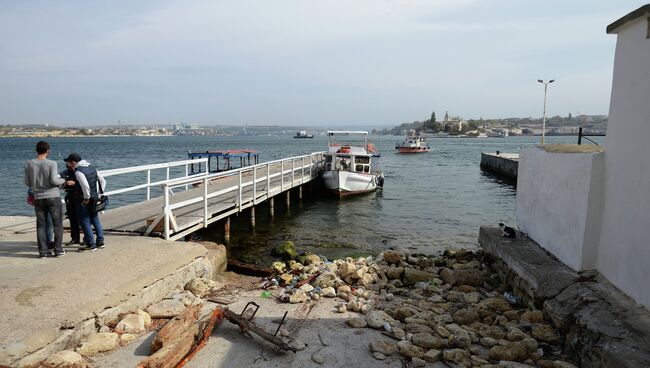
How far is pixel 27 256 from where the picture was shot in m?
7.21

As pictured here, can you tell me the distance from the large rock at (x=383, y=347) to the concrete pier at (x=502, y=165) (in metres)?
31.0

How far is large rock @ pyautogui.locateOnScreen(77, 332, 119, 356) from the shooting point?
16.6 feet

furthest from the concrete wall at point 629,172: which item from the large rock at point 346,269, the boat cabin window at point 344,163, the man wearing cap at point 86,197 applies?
the boat cabin window at point 344,163

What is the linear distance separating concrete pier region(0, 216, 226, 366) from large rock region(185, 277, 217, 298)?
106 mm

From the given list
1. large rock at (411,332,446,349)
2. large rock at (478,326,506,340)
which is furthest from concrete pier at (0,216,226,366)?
large rock at (478,326,506,340)

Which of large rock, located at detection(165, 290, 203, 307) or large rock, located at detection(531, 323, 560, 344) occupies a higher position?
large rock, located at detection(165, 290, 203, 307)

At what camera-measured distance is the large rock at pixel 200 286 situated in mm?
7592

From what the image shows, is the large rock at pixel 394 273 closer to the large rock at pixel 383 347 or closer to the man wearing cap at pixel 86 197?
the large rock at pixel 383 347

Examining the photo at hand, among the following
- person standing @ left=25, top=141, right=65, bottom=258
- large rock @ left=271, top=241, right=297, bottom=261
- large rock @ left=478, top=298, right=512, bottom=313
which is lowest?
large rock @ left=271, top=241, right=297, bottom=261

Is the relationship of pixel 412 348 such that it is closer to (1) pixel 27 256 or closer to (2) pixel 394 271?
(2) pixel 394 271

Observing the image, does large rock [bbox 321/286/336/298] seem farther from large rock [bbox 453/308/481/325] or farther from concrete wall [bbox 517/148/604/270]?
concrete wall [bbox 517/148/604/270]

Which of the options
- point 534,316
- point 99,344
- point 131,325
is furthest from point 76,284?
point 534,316

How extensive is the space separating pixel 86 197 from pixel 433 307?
6161mm

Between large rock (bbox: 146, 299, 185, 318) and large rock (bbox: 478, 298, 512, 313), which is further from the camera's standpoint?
large rock (bbox: 478, 298, 512, 313)
